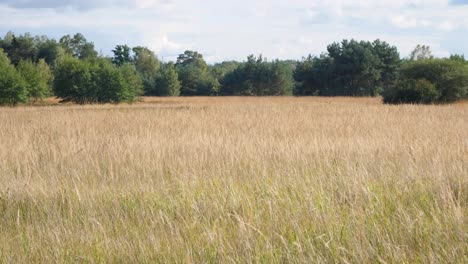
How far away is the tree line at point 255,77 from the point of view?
34688 mm

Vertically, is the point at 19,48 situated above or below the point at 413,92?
above

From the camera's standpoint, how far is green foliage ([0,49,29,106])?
53.4 m

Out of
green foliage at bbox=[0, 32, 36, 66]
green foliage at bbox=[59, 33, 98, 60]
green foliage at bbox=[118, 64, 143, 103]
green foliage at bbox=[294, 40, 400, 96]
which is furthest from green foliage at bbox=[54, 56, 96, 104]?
green foliage at bbox=[59, 33, 98, 60]

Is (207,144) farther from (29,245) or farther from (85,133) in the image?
(29,245)

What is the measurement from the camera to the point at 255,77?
81.6 meters

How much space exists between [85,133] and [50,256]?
7.85 meters

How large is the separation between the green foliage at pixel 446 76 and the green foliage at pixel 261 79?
149 ft

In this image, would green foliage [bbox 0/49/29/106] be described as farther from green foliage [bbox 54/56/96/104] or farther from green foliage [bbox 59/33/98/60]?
green foliage [bbox 59/33/98/60]

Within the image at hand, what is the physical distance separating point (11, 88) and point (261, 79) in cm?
4004

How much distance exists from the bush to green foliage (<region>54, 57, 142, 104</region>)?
115ft

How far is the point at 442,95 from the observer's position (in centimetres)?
3434

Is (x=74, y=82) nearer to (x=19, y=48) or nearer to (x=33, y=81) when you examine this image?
(x=33, y=81)

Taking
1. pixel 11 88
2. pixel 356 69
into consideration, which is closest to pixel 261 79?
A: pixel 356 69

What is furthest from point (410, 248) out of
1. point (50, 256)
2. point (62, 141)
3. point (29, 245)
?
point (62, 141)
